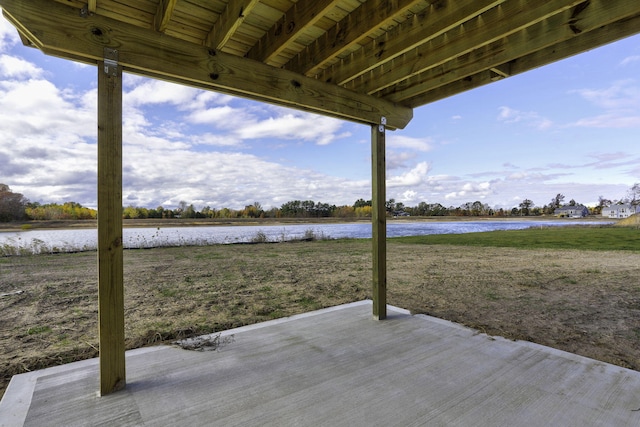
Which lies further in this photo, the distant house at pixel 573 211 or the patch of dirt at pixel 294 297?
the distant house at pixel 573 211

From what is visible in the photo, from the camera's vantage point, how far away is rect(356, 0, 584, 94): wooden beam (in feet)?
5.26

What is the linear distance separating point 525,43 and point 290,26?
1581mm

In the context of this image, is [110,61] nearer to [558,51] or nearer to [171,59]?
[171,59]

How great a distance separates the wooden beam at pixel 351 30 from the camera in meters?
1.65

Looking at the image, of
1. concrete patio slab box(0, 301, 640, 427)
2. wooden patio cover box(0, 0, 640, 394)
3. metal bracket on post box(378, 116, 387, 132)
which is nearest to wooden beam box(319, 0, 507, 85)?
wooden patio cover box(0, 0, 640, 394)

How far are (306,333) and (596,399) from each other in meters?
1.95

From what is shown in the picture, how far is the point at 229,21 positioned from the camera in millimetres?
1699

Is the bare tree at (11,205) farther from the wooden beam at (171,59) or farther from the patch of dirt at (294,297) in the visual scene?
the wooden beam at (171,59)

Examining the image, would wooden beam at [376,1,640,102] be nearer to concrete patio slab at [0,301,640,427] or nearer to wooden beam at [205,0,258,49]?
wooden beam at [205,0,258,49]

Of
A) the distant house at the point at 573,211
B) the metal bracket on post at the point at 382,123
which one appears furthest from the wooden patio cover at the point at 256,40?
the distant house at the point at 573,211

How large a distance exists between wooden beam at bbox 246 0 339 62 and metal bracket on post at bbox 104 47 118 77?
0.92m

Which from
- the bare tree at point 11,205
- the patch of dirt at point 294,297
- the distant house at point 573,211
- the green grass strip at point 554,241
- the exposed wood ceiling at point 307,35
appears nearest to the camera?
the exposed wood ceiling at point 307,35

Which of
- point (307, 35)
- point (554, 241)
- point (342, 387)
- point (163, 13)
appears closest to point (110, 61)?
point (163, 13)

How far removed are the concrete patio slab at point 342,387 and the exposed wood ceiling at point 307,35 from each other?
1.95m
